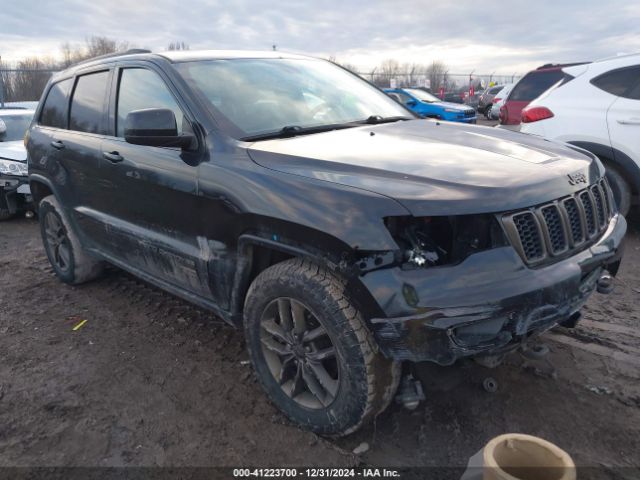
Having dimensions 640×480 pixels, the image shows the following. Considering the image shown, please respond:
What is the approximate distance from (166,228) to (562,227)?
7.16 feet

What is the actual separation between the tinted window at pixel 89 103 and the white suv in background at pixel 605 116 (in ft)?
14.1

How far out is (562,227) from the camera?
234cm

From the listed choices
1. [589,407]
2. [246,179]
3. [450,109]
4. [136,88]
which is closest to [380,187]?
[246,179]

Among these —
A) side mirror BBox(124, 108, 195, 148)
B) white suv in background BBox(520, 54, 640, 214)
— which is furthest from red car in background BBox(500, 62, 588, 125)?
side mirror BBox(124, 108, 195, 148)

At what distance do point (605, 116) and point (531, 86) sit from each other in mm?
6755

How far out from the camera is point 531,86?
1142cm

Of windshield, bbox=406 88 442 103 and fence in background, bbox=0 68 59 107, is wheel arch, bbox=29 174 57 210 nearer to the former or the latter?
fence in background, bbox=0 68 59 107

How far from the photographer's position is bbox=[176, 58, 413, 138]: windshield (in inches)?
Result: 117

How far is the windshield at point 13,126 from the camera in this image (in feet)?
27.9

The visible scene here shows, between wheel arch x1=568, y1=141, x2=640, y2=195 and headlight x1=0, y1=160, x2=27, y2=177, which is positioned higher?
wheel arch x1=568, y1=141, x2=640, y2=195

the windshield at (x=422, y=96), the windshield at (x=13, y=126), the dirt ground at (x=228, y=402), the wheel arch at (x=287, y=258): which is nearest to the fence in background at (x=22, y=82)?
the windshield at (x=13, y=126)

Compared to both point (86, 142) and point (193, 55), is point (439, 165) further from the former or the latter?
point (86, 142)

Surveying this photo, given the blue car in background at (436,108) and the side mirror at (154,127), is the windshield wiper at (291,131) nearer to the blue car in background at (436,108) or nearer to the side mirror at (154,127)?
the side mirror at (154,127)

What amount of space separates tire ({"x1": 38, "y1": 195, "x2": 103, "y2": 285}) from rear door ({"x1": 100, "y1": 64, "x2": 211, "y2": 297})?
2.80ft
